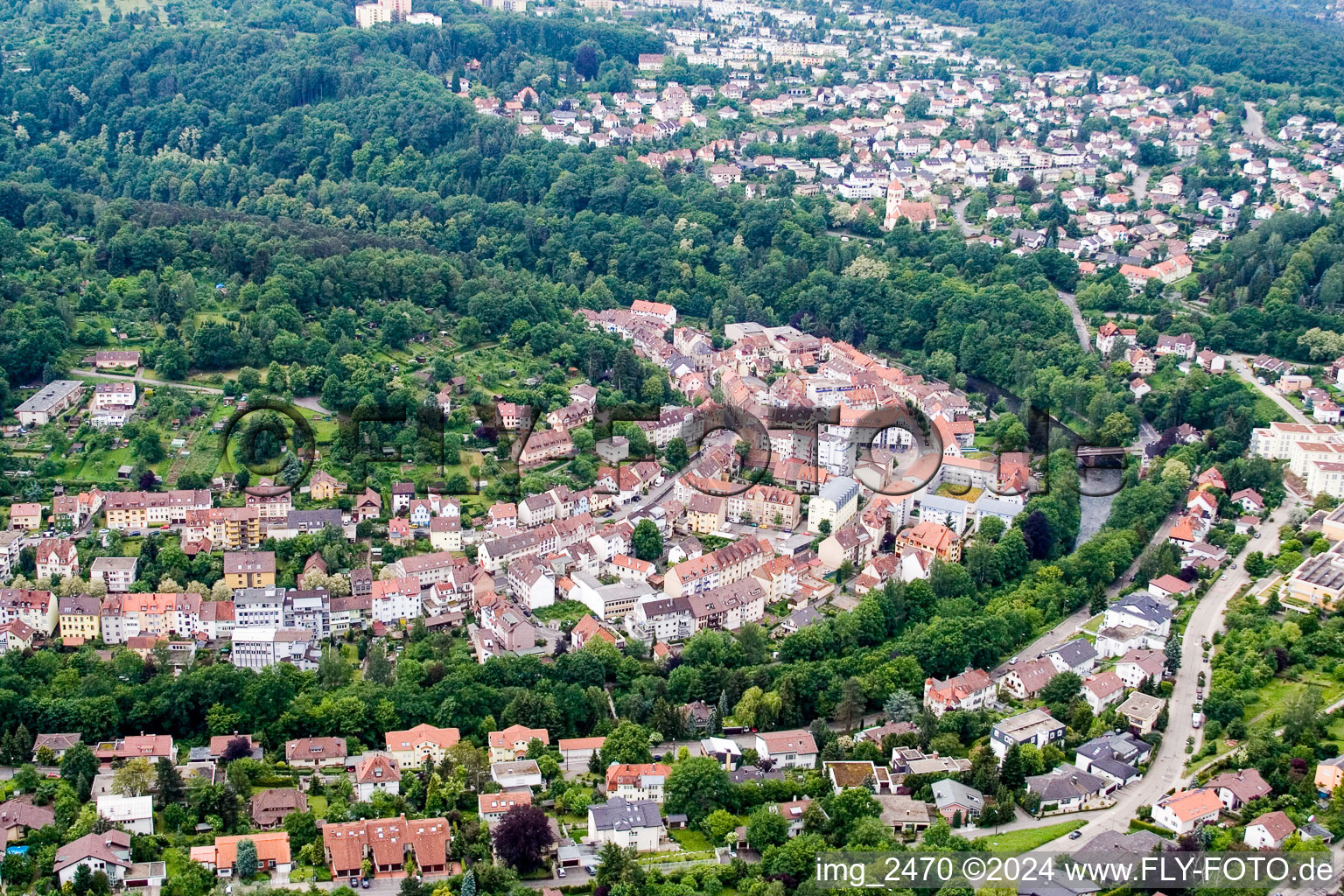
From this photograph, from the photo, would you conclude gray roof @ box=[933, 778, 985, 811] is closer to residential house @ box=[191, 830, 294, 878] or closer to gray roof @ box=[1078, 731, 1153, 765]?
gray roof @ box=[1078, 731, 1153, 765]

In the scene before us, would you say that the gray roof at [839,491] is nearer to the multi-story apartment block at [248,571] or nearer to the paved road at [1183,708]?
the paved road at [1183,708]

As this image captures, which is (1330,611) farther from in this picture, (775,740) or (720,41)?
(720,41)

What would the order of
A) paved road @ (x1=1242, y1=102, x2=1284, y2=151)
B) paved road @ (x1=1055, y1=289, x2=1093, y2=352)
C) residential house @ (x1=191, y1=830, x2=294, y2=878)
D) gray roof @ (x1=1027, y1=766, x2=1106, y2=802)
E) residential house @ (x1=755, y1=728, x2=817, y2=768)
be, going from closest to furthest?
residential house @ (x1=191, y1=830, x2=294, y2=878), gray roof @ (x1=1027, y1=766, x2=1106, y2=802), residential house @ (x1=755, y1=728, x2=817, y2=768), paved road @ (x1=1055, y1=289, x2=1093, y2=352), paved road @ (x1=1242, y1=102, x2=1284, y2=151)

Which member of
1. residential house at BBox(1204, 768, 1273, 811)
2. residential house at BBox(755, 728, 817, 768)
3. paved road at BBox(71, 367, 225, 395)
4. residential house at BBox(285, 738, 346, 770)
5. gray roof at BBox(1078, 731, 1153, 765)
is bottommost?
residential house at BBox(285, 738, 346, 770)

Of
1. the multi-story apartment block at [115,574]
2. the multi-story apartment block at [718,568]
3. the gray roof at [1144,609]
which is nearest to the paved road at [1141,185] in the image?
the gray roof at [1144,609]

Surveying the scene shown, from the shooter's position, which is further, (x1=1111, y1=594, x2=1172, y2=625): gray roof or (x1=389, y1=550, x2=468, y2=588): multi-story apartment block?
(x1=389, y1=550, x2=468, y2=588): multi-story apartment block

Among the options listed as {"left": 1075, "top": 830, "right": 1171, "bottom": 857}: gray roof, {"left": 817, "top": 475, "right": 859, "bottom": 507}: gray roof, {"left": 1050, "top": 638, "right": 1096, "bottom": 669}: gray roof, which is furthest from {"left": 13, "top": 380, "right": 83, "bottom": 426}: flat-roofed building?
{"left": 1075, "top": 830, "right": 1171, "bottom": 857}: gray roof
